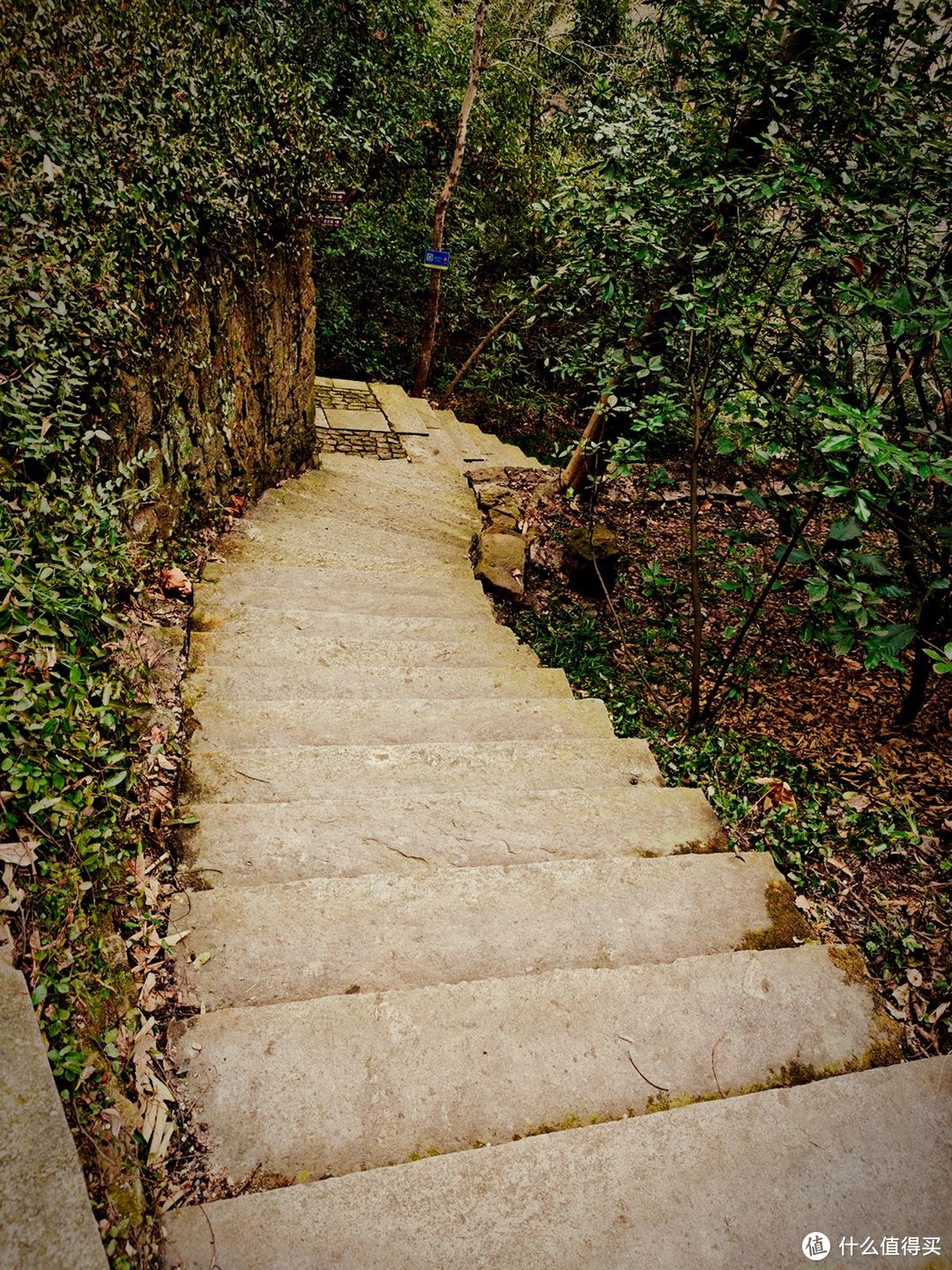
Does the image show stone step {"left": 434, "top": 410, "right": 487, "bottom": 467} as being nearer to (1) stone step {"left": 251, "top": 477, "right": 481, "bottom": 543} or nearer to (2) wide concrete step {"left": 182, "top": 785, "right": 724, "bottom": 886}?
(1) stone step {"left": 251, "top": 477, "right": 481, "bottom": 543}

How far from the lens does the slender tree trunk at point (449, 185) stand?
830 cm

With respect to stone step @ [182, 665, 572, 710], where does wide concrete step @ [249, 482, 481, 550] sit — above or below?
above

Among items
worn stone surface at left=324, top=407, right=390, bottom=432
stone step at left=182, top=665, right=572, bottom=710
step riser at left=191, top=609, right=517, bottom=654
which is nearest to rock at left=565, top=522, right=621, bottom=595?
step riser at left=191, top=609, right=517, bottom=654

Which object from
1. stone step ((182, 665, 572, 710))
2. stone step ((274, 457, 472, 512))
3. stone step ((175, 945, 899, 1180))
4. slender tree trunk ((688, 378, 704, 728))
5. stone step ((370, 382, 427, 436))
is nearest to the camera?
stone step ((175, 945, 899, 1180))

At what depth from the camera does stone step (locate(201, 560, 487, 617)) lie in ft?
13.7

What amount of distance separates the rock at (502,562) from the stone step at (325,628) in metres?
1.26

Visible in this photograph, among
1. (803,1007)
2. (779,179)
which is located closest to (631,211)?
(779,179)

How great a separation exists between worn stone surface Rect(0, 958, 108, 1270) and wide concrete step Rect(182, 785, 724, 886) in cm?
103

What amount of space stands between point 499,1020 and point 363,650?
226 centimetres

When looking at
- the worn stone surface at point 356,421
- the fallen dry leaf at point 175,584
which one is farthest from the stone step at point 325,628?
the worn stone surface at point 356,421

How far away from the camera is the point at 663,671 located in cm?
514

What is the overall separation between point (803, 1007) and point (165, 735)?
8.37 feet

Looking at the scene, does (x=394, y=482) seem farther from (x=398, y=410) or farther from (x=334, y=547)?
(x=398, y=410)

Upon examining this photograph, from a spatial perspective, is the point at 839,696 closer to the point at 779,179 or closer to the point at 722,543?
the point at 722,543
